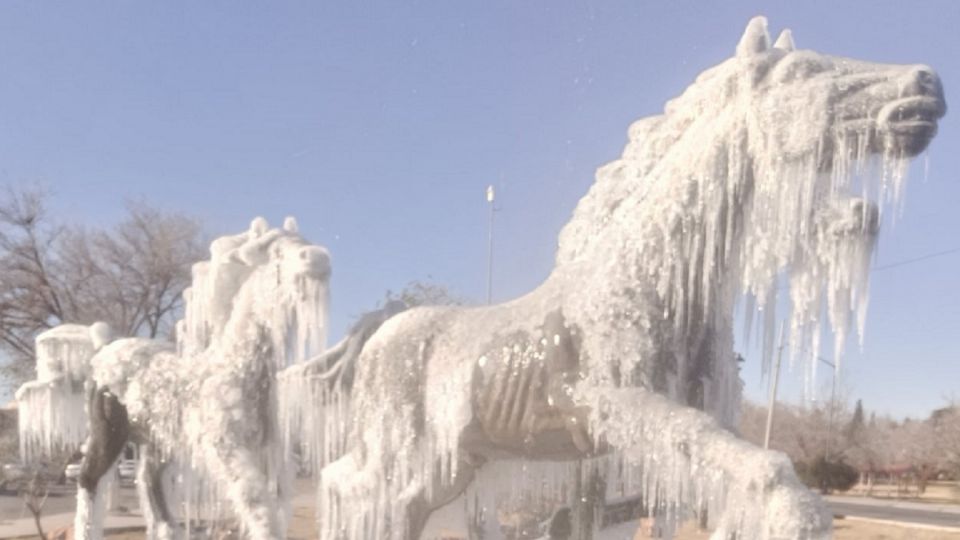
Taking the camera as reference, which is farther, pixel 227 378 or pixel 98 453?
pixel 98 453

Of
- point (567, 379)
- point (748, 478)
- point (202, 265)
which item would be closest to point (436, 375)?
point (567, 379)

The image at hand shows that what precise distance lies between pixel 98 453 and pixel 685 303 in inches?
150

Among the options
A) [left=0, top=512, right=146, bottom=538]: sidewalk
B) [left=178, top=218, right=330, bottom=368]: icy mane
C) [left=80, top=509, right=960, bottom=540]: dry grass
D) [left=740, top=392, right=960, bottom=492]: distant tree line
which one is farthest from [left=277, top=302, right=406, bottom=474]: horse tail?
[left=740, top=392, right=960, bottom=492]: distant tree line

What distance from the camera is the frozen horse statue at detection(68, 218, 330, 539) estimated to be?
4.42 meters

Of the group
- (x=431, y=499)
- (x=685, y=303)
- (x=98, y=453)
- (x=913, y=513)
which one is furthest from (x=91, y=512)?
(x=913, y=513)

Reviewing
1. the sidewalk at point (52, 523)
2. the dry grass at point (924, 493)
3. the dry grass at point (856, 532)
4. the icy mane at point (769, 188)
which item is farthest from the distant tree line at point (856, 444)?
the icy mane at point (769, 188)

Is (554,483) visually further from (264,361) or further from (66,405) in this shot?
(66,405)

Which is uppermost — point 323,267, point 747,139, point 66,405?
point 747,139

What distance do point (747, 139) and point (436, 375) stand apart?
1.35 meters

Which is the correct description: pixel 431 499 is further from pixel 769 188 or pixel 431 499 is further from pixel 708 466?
pixel 769 188

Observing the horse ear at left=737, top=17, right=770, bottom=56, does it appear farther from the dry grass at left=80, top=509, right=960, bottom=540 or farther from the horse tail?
the dry grass at left=80, top=509, right=960, bottom=540

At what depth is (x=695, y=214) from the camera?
2988 mm

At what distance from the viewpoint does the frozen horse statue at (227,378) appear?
442 cm

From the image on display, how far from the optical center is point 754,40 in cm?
297
